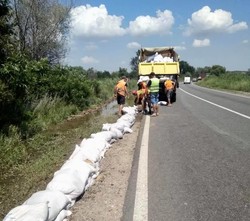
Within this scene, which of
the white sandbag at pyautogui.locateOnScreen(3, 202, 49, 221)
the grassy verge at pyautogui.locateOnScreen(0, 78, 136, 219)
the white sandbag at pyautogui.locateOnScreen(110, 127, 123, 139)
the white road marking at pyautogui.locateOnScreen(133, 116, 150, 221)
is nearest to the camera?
the white sandbag at pyautogui.locateOnScreen(3, 202, 49, 221)

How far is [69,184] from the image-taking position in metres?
5.58

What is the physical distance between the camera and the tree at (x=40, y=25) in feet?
89.1

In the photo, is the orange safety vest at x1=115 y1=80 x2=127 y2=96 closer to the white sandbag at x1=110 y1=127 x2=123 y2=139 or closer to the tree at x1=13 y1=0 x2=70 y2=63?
the white sandbag at x1=110 y1=127 x2=123 y2=139

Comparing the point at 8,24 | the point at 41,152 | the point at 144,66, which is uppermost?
the point at 8,24

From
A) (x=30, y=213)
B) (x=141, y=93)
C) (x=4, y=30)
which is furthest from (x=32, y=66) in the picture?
(x=30, y=213)

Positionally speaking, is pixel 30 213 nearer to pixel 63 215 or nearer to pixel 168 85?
pixel 63 215

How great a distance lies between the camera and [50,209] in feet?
15.4

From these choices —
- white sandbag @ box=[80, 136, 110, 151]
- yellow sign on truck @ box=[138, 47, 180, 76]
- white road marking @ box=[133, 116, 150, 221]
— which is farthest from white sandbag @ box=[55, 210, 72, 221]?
yellow sign on truck @ box=[138, 47, 180, 76]

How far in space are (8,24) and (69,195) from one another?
7.64 meters

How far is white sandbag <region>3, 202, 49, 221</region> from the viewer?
13.9 feet

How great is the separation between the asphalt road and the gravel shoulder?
14 cm

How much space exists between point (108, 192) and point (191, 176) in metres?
1.44

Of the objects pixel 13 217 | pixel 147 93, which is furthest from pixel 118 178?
pixel 147 93

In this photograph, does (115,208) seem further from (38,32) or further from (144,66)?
(38,32)
